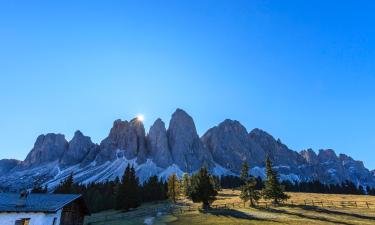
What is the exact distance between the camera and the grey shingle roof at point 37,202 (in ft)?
115

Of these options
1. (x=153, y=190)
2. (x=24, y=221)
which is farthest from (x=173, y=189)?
(x=24, y=221)

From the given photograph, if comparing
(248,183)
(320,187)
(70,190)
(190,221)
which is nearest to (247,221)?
(190,221)

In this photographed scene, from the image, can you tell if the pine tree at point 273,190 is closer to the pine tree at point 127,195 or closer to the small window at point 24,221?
the pine tree at point 127,195

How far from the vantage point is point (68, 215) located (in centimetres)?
4097

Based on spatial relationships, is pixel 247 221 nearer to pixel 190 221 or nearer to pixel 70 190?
pixel 190 221

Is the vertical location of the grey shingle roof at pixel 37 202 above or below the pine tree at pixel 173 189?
below

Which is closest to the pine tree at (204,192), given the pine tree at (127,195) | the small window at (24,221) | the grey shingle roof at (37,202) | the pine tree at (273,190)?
the pine tree at (273,190)

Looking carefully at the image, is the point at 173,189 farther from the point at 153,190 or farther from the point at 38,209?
the point at 38,209

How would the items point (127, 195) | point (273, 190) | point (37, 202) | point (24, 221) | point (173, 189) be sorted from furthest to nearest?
point (173, 189) → point (127, 195) → point (273, 190) → point (37, 202) → point (24, 221)

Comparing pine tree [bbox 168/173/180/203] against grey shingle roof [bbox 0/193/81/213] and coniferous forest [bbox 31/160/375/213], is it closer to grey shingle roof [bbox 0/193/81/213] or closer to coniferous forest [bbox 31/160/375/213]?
coniferous forest [bbox 31/160/375/213]

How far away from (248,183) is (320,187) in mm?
109070

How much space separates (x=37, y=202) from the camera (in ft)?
124

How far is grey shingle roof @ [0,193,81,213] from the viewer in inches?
1385

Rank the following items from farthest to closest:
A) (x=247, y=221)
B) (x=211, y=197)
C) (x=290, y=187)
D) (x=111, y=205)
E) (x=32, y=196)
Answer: (x=290, y=187) < (x=111, y=205) < (x=211, y=197) < (x=247, y=221) < (x=32, y=196)
